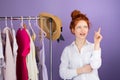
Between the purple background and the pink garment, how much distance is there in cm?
60

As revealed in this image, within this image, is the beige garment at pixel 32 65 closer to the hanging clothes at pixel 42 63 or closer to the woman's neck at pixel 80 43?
the hanging clothes at pixel 42 63

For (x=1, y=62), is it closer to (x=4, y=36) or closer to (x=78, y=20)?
(x=4, y=36)

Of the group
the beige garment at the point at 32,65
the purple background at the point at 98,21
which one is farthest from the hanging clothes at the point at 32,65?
the purple background at the point at 98,21

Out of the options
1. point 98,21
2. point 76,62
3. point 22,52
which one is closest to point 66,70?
point 76,62

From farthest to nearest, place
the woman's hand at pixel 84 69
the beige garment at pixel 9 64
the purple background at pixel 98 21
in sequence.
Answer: the purple background at pixel 98 21 → the woman's hand at pixel 84 69 → the beige garment at pixel 9 64

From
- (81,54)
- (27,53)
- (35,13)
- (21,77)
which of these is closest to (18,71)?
(21,77)

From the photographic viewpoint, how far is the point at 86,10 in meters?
2.27

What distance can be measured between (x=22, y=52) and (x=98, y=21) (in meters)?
0.91

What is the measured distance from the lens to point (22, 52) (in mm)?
1643

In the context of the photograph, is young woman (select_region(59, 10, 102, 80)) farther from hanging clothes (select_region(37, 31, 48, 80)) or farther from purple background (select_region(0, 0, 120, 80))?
purple background (select_region(0, 0, 120, 80))

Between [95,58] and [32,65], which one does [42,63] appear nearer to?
[32,65]

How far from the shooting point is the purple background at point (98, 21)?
225cm

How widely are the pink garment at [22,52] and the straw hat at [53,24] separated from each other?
0.23m

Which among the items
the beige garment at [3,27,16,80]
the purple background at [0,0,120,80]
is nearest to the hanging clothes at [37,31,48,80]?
the beige garment at [3,27,16,80]
